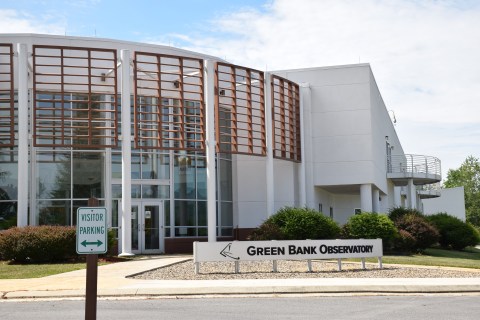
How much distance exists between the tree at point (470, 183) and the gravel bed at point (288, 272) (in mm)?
89728

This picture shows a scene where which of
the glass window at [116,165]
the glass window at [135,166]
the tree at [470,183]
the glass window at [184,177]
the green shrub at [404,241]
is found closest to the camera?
the glass window at [116,165]

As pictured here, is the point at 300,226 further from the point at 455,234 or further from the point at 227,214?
the point at 455,234

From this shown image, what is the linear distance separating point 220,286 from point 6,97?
1500 cm

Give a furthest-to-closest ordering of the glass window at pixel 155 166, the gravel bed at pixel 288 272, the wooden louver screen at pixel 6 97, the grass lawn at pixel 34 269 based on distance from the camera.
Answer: the glass window at pixel 155 166, the wooden louver screen at pixel 6 97, the grass lawn at pixel 34 269, the gravel bed at pixel 288 272

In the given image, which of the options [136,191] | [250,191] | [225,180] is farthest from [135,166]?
[250,191]

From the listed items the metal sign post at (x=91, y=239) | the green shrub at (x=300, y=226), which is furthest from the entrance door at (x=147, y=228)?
the metal sign post at (x=91, y=239)

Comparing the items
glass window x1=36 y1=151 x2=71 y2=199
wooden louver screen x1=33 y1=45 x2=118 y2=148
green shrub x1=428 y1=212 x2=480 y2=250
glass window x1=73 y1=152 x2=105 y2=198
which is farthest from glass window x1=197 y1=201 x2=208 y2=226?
green shrub x1=428 y1=212 x2=480 y2=250

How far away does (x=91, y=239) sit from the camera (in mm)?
7715

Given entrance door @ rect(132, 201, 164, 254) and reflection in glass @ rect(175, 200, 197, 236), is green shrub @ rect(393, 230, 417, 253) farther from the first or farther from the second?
entrance door @ rect(132, 201, 164, 254)

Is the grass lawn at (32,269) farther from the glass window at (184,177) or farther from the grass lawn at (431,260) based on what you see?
the grass lawn at (431,260)

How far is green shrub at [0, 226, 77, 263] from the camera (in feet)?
75.2

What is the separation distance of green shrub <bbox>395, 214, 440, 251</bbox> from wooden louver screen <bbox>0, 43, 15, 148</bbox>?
17241 millimetres

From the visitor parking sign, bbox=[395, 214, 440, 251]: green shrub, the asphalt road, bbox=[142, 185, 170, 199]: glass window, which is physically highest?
bbox=[142, 185, 170, 199]: glass window

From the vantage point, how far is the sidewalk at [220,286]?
14977 millimetres
